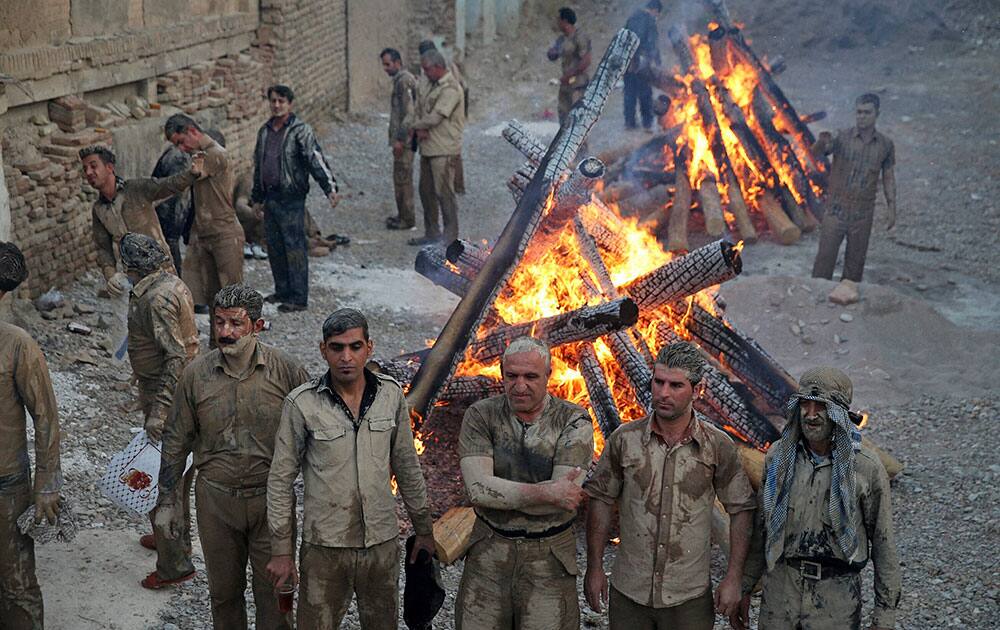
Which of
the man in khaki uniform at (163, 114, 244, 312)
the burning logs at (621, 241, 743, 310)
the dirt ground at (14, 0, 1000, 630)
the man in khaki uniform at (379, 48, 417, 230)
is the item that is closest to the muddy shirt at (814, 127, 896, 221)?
the dirt ground at (14, 0, 1000, 630)

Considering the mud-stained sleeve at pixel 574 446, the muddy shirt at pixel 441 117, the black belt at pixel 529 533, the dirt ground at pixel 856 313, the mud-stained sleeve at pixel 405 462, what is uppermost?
the muddy shirt at pixel 441 117

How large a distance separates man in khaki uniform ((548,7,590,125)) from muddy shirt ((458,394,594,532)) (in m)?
12.4

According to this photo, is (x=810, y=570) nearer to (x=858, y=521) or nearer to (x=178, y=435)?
(x=858, y=521)

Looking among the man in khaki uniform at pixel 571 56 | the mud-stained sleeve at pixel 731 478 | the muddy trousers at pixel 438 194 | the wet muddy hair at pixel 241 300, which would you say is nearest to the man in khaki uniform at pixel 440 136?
the muddy trousers at pixel 438 194

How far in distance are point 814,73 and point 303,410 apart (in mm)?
19495

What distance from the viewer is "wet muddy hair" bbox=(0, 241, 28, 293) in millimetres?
Answer: 5160

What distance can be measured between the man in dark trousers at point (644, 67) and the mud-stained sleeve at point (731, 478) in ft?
36.0

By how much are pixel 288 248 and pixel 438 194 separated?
298cm

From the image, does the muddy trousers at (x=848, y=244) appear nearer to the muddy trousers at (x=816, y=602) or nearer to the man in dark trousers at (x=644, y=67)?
the man in dark trousers at (x=644, y=67)

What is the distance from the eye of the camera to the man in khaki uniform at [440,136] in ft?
42.6

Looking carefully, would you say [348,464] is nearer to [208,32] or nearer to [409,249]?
[409,249]

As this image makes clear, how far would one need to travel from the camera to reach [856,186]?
11.2 meters

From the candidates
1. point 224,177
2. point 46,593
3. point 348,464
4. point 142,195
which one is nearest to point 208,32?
point 224,177

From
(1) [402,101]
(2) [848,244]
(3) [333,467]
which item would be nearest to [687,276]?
(3) [333,467]
